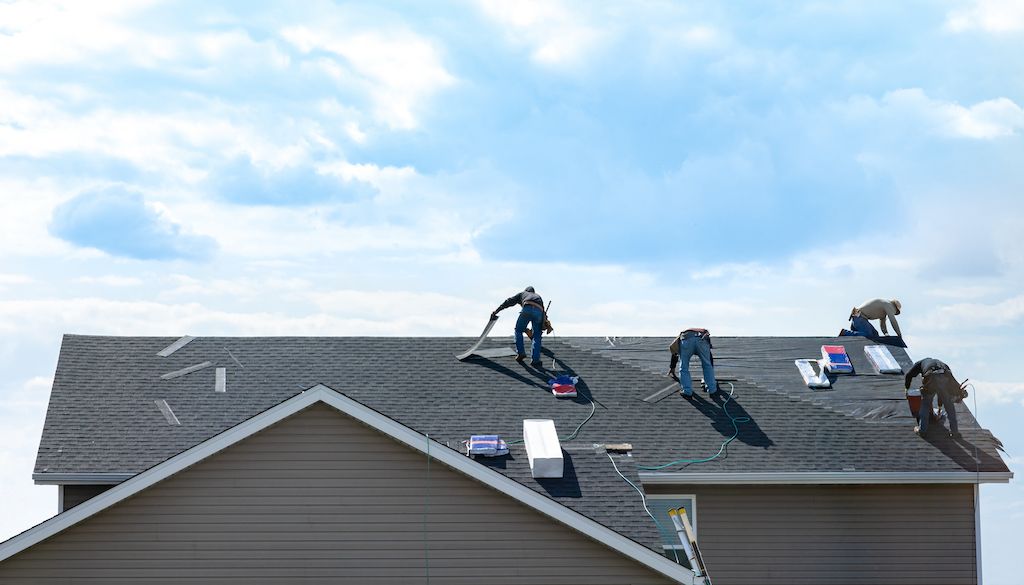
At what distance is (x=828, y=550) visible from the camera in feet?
60.6

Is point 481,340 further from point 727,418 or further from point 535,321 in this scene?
point 727,418

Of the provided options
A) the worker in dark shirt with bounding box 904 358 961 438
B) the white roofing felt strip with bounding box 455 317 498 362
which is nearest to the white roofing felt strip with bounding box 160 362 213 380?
the white roofing felt strip with bounding box 455 317 498 362

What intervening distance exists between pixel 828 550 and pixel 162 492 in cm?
1023

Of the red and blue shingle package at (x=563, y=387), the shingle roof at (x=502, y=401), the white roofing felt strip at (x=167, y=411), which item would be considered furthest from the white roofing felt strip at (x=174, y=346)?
the red and blue shingle package at (x=563, y=387)

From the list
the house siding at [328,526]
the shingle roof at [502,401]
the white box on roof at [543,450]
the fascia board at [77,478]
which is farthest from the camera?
the shingle roof at [502,401]

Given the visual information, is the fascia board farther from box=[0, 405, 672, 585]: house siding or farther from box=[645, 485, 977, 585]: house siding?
box=[645, 485, 977, 585]: house siding

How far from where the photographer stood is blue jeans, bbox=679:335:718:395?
21.0 m

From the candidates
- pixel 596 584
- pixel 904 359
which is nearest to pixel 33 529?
pixel 596 584

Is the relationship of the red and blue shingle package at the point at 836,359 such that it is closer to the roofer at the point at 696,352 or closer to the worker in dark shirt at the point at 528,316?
the roofer at the point at 696,352

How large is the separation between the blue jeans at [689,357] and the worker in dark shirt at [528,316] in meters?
2.70

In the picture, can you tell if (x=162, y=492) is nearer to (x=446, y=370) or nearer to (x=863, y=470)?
(x=446, y=370)

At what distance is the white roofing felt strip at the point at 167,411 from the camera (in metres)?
19.7

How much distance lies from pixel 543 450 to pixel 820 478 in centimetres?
511

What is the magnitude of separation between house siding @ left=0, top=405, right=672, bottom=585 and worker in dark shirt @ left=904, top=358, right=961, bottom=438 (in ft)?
24.3
